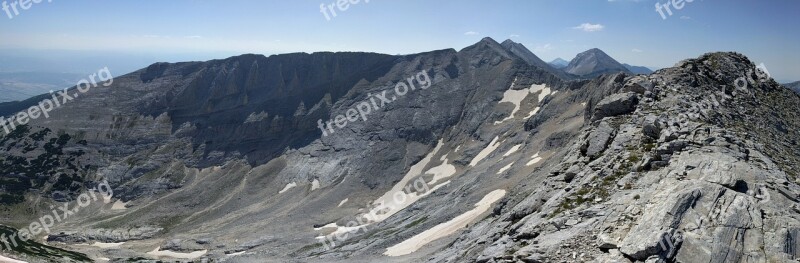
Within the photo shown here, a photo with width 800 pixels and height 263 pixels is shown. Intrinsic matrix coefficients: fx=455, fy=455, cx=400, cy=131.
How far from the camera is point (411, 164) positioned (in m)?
111

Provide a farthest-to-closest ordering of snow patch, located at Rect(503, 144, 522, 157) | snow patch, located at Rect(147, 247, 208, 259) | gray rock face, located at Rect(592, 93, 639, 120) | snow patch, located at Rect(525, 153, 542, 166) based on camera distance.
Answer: snow patch, located at Rect(503, 144, 522, 157), snow patch, located at Rect(147, 247, 208, 259), snow patch, located at Rect(525, 153, 542, 166), gray rock face, located at Rect(592, 93, 639, 120)

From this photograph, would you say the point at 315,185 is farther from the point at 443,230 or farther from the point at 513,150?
the point at 443,230

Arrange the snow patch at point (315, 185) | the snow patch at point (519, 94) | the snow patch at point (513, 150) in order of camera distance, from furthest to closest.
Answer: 1. the snow patch at point (519, 94)
2. the snow patch at point (315, 185)
3. the snow patch at point (513, 150)

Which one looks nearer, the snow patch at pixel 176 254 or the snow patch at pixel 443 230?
the snow patch at pixel 443 230

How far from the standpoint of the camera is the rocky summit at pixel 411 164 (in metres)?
21.2

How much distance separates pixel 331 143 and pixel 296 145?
11199mm

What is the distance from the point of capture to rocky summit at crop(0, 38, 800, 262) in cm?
2123

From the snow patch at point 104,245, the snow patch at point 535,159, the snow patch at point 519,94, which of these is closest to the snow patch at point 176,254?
the snow patch at point 104,245

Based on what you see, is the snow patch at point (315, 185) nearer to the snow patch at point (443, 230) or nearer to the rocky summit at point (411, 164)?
the rocky summit at point (411, 164)

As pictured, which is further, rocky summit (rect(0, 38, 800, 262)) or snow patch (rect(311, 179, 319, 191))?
snow patch (rect(311, 179, 319, 191))

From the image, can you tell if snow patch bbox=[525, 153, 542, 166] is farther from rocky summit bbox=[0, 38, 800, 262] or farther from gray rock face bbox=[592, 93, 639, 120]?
gray rock face bbox=[592, 93, 639, 120]

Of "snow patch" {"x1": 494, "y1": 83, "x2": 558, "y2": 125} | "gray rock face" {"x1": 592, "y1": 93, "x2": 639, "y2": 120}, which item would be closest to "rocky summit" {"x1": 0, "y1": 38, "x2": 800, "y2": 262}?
"gray rock face" {"x1": 592, "y1": 93, "x2": 639, "y2": 120}

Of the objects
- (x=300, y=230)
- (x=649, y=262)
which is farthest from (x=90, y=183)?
(x=649, y=262)

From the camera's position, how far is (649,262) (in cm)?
1717
